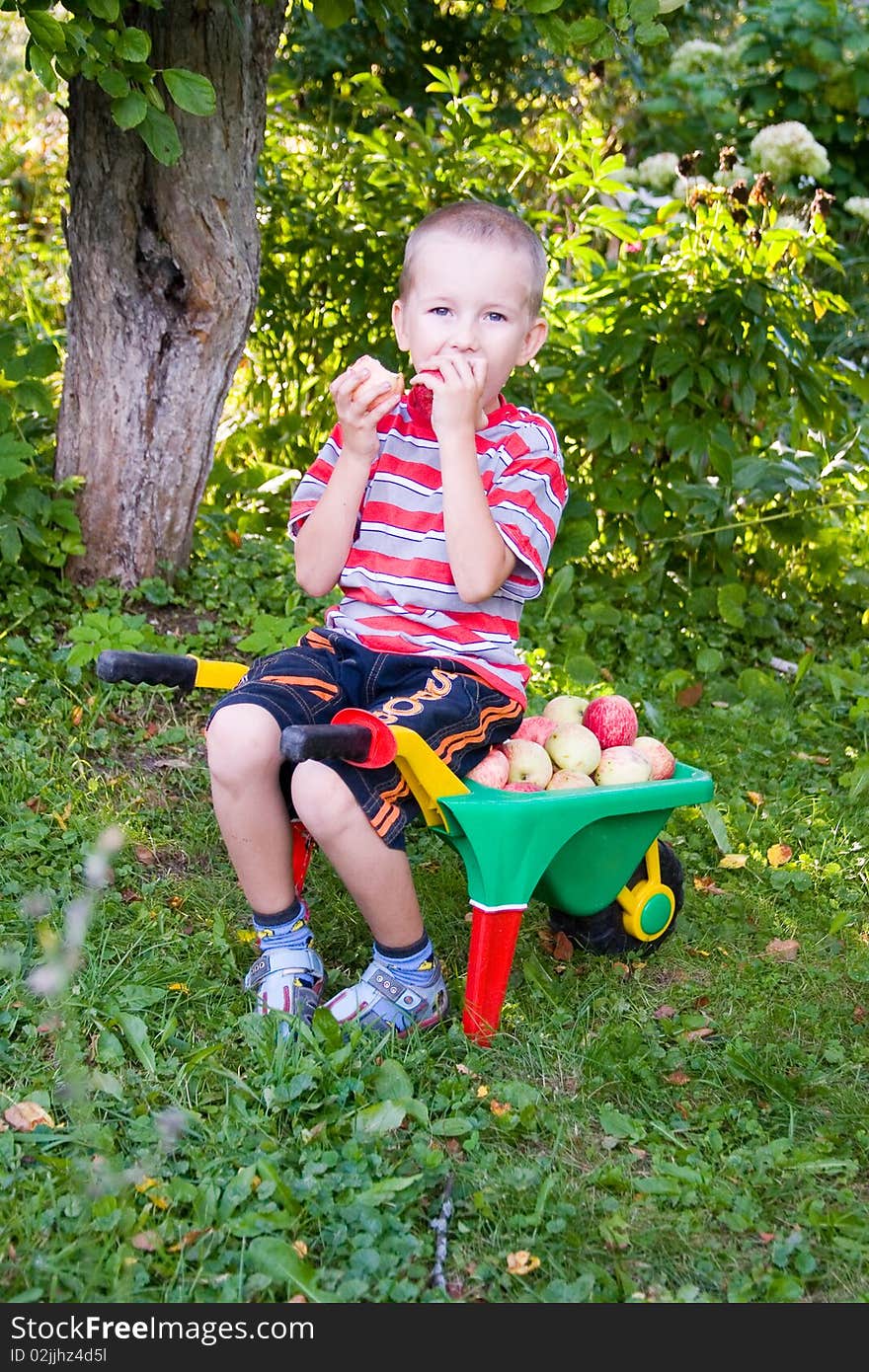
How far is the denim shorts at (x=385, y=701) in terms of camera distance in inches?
83.9

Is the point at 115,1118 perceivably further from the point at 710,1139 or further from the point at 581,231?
the point at 581,231

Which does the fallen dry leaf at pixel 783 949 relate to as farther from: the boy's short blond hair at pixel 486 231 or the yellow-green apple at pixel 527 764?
the boy's short blond hair at pixel 486 231

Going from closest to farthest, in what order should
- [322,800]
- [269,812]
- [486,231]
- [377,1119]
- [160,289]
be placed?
1. [377,1119]
2. [322,800]
3. [269,812]
4. [486,231]
5. [160,289]

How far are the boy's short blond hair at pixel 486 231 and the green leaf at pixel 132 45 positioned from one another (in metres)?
0.68

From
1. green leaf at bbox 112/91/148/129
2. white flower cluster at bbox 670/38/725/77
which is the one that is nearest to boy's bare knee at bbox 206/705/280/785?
green leaf at bbox 112/91/148/129

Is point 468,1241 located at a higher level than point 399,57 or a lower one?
lower

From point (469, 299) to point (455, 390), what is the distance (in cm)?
20

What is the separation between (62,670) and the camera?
10.6 feet

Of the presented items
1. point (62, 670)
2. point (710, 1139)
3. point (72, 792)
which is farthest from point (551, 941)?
point (62, 670)

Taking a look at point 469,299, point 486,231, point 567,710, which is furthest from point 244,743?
point 486,231

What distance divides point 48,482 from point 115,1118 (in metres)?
1.94

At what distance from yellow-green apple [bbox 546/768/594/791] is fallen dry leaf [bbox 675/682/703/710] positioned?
58.5 inches

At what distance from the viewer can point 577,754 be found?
2.41m

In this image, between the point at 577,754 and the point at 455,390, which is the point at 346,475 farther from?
the point at 577,754
